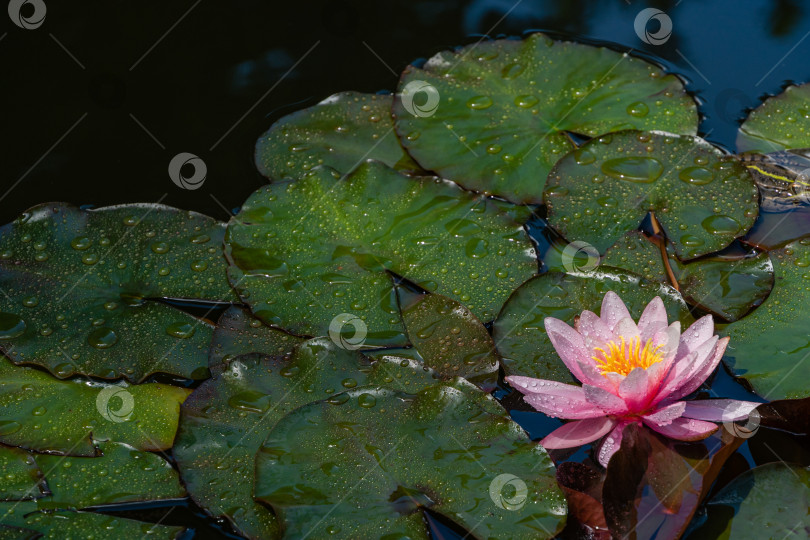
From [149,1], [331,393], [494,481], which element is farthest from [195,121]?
[494,481]

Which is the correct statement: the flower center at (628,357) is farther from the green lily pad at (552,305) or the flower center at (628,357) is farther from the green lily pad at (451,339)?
the green lily pad at (451,339)

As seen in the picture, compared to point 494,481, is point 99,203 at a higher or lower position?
higher

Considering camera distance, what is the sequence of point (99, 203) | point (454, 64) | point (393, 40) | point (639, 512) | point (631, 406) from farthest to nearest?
point (393, 40) → point (454, 64) → point (99, 203) → point (631, 406) → point (639, 512)

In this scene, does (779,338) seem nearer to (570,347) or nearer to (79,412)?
(570,347)

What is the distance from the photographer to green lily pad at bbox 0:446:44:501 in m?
1.92

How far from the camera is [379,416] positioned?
191 centimetres

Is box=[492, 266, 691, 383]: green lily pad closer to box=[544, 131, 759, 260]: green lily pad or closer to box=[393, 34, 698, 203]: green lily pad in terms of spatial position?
box=[544, 131, 759, 260]: green lily pad

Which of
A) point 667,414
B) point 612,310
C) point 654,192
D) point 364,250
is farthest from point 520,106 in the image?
point 667,414

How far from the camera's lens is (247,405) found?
2.02 meters

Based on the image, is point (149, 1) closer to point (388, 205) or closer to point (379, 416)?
point (388, 205)

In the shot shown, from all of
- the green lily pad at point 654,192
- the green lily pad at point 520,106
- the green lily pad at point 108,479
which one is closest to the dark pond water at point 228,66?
the green lily pad at point 520,106

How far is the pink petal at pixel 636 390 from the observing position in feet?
5.78

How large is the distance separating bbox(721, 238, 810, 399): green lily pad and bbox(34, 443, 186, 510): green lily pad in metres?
1.60

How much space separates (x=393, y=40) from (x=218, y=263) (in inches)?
54.2
